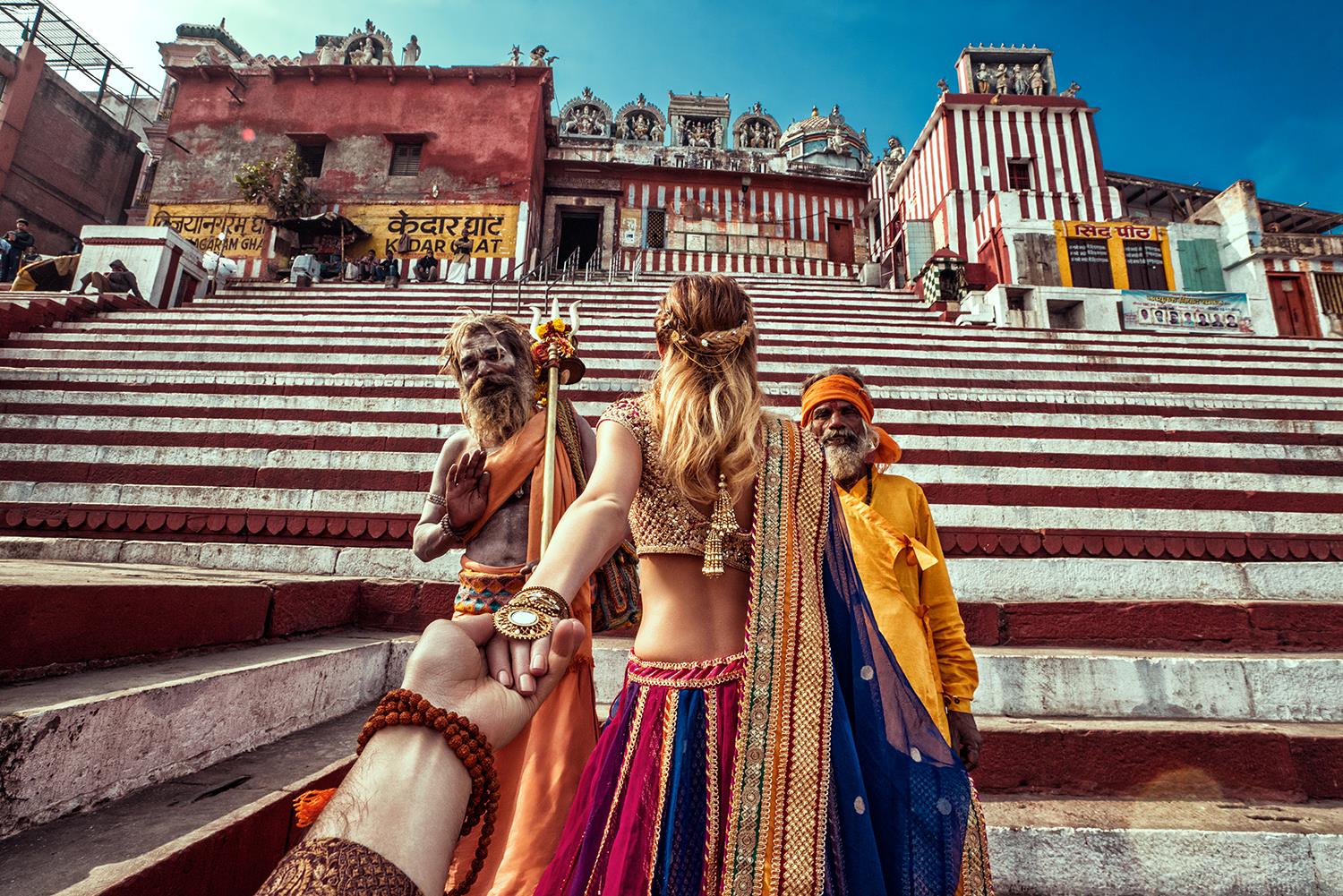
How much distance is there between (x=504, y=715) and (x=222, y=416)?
265 inches

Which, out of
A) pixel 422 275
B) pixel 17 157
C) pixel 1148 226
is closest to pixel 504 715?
pixel 422 275

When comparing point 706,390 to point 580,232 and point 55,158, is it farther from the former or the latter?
point 55,158

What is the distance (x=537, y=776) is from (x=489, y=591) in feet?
1.96

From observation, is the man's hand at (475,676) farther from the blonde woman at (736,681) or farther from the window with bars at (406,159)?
the window with bars at (406,159)

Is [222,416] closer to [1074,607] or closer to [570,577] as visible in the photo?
[570,577]

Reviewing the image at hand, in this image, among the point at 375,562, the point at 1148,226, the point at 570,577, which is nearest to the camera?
the point at 570,577

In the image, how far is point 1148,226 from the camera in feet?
48.2

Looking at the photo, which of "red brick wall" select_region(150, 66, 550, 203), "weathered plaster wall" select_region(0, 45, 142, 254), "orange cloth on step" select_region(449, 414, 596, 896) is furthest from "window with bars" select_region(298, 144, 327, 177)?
"orange cloth on step" select_region(449, 414, 596, 896)

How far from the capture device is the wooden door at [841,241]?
838 inches

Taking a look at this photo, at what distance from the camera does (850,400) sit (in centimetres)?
254

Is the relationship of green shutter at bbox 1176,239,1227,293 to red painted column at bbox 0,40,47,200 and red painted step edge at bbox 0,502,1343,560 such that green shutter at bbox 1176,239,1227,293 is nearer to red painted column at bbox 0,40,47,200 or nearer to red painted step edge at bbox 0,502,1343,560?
red painted step edge at bbox 0,502,1343,560

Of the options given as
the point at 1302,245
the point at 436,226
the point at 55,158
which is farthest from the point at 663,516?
the point at 55,158

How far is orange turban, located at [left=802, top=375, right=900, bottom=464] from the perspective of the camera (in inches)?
99.0

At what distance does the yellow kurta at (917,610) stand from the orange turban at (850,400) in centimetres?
38
